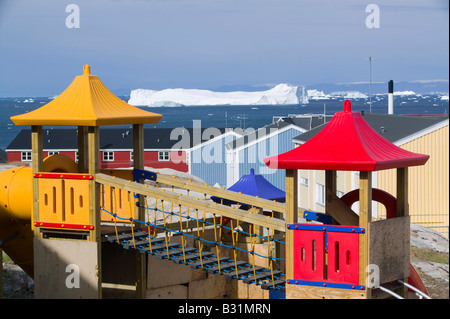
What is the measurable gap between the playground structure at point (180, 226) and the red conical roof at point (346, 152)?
20 millimetres

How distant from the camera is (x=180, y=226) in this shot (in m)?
13.7

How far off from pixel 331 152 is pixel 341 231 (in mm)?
1070

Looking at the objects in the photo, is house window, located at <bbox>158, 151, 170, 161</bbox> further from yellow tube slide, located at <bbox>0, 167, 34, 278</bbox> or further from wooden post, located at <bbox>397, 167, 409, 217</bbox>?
wooden post, located at <bbox>397, 167, 409, 217</bbox>

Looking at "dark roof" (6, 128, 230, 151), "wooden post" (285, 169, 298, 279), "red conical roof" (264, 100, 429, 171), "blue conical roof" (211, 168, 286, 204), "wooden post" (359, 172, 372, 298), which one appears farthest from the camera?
"dark roof" (6, 128, 230, 151)

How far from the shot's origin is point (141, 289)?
14211 mm

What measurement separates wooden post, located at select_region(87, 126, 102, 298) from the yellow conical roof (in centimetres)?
27

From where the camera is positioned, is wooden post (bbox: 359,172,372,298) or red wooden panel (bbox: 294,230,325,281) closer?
wooden post (bbox: 359,172,372,298)

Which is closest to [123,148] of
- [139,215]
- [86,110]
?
[139,215]

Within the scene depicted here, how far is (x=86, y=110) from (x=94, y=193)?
1.40 m

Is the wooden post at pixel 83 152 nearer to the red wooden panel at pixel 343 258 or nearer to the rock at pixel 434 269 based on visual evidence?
the red wooden panel at pixel 343 258

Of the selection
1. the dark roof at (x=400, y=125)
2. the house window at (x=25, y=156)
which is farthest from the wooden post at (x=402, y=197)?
the house window at (x=25, y=156)

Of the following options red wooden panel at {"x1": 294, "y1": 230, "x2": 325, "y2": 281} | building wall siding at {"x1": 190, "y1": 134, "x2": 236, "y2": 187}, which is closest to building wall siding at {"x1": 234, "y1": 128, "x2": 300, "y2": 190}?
building wall siding at {"x1": 190, "y1": 134, "x2": 236, "y2": 187}

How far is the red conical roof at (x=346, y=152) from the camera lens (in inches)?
390

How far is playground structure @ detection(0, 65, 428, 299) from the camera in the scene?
10.0 meters
